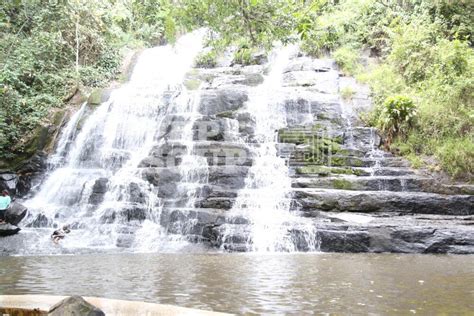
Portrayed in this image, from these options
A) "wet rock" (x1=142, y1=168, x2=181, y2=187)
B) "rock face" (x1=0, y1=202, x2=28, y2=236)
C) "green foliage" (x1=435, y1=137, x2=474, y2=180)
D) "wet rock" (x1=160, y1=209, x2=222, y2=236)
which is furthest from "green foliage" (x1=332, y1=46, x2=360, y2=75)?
"rock face" (x1=0, y1=202, x2=28, y2=236)

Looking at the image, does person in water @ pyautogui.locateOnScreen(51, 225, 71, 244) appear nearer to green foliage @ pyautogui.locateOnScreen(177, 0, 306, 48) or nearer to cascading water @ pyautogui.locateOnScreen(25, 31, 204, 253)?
cascading water @ pyautogui.locateOnScreen(25, 31, 204, 253)

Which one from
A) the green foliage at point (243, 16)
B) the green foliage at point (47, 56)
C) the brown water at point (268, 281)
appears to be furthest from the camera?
the green foliage at point (47, 56)

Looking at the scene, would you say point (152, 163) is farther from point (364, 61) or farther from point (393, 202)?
point (364, 61)

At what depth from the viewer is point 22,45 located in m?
16.7

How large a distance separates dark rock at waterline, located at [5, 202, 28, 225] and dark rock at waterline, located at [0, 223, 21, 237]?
0.62 meters

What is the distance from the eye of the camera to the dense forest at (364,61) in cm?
1240

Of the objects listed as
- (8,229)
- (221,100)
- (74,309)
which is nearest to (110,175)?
(8,229)

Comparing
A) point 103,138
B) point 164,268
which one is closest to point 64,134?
point 103,138

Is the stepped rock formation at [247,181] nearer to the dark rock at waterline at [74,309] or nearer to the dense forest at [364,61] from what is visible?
the dense forest at [364,61]

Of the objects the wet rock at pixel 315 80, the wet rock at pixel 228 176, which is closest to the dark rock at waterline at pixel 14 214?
the wet rock at pixel 228 176

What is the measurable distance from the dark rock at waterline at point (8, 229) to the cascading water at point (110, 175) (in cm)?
77

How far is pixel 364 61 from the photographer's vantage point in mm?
18672

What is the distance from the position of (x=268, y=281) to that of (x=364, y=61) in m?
15.4

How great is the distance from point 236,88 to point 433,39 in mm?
7549
